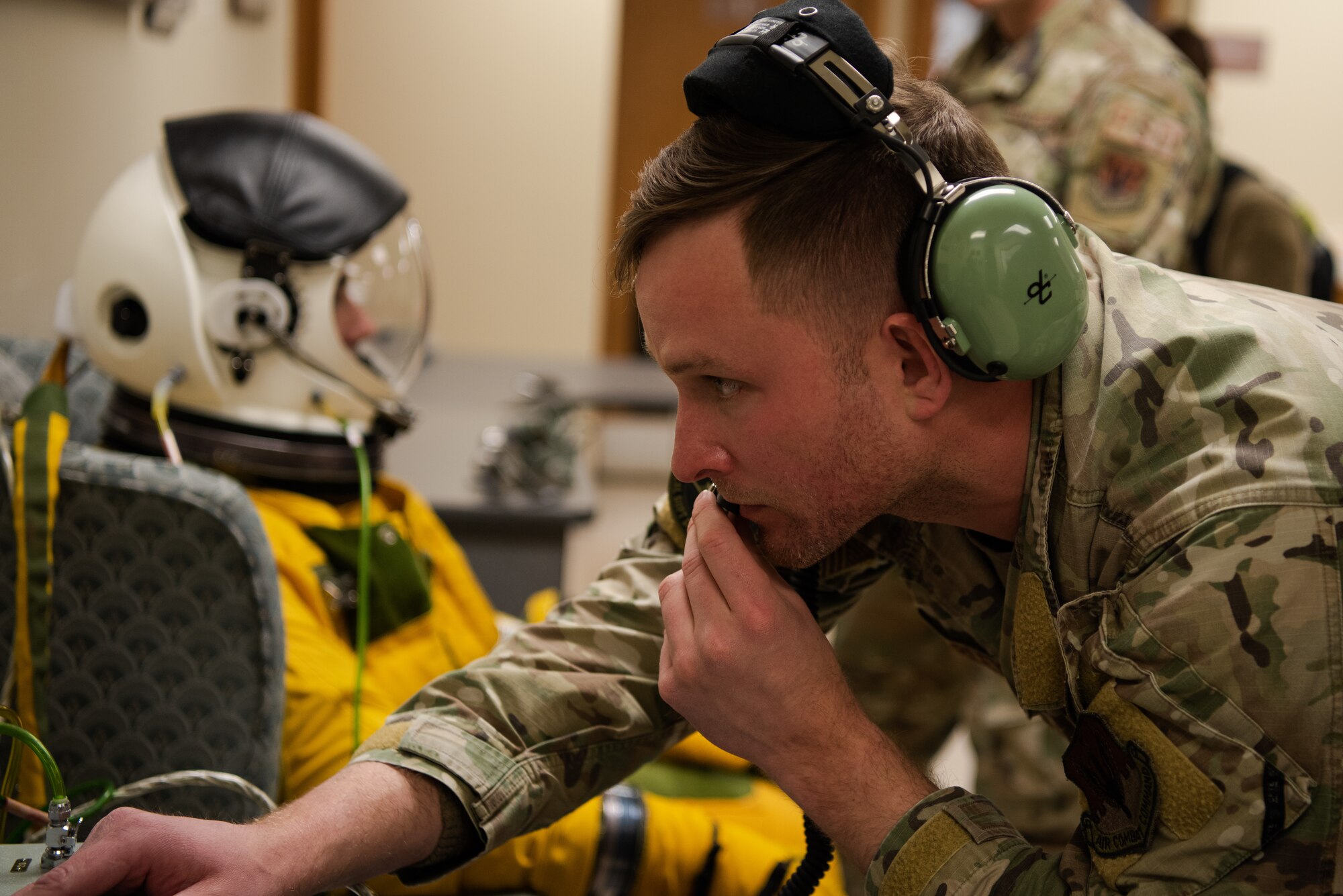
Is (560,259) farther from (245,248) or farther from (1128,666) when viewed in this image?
(1128,666)

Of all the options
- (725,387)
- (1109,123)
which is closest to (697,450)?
(725,387)

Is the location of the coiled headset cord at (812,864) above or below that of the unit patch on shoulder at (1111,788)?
below

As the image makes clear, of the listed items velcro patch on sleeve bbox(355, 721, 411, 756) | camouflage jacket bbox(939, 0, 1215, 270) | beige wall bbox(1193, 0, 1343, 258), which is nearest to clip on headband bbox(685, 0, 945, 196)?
velcro patch on sleeve bbox(355, 721, 411, 756)

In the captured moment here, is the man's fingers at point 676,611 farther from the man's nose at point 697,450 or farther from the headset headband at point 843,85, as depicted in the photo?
the headset headband at point 843,85

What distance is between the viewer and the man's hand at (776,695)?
860mm

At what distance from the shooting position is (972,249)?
84 cm

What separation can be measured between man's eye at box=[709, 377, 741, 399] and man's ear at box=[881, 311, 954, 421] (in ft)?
0.37

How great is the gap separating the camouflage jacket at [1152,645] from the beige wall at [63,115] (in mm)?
1297

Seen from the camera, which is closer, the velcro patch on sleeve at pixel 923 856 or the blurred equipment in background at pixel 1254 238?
the velcro patch on sleeve at pixel 923 856

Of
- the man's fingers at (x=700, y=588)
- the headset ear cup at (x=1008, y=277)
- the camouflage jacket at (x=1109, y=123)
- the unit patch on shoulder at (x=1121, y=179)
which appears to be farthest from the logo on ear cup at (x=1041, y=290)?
the unit patch on shoulder at (x=1121, y=179)

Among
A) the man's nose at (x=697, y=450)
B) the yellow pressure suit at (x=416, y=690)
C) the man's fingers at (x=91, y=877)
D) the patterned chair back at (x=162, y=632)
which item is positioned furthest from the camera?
the yellow pressure suit at (x=416, y=690)

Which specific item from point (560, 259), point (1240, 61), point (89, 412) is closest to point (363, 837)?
point (89, 412)

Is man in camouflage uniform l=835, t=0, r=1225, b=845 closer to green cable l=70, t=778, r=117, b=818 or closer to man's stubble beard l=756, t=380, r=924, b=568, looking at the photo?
man's stubble beard l=756, t=380, r=924, b=568

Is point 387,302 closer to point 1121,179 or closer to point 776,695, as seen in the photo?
point 776,695
